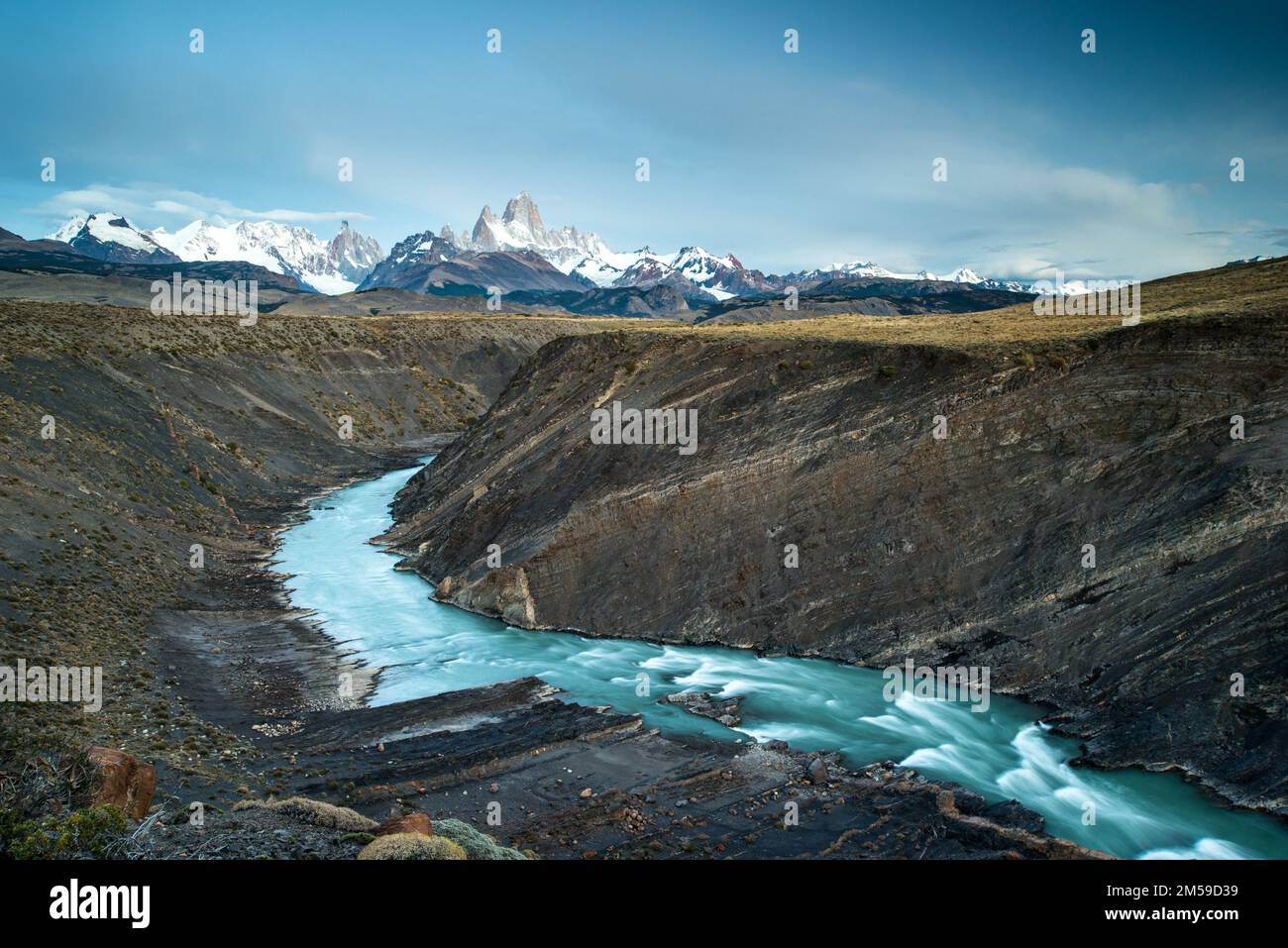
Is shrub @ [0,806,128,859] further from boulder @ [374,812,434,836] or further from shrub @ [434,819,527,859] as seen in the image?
shrub @ [434,819,527,859]

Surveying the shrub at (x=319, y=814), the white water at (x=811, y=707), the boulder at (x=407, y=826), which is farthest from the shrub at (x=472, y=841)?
the white water at (x=811, y=707)

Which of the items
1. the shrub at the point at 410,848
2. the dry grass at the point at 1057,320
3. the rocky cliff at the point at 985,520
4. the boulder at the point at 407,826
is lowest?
the boulder at the point at 407,826

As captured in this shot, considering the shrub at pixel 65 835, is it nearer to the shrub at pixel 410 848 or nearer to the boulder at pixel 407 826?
the shrub at pixel 410 848

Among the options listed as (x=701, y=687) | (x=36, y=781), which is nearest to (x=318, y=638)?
(x=701, y=687)

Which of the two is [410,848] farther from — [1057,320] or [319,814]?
[1057,320]

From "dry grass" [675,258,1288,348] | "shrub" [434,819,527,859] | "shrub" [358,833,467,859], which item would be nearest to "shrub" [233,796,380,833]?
"shrub" [434,819,527,859]

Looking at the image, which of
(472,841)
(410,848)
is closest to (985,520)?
(472,841)
